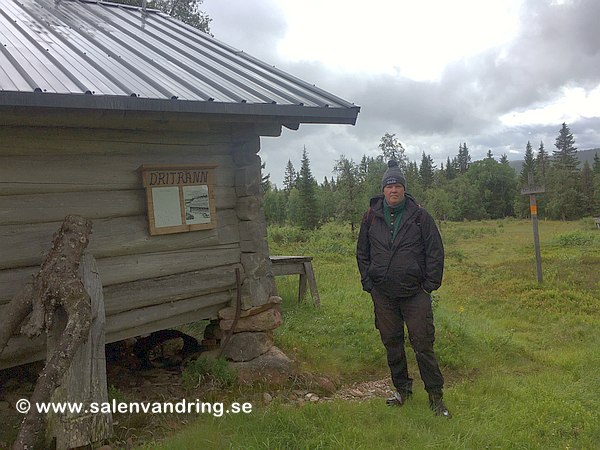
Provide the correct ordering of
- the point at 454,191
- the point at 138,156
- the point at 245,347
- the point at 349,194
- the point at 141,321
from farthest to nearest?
the point at 454,191, the point at 349,194, the point at 245,347, the point at 141,321, the point at 138,156

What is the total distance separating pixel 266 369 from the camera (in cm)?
534

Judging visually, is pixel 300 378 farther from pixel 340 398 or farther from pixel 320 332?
pixel 320 332

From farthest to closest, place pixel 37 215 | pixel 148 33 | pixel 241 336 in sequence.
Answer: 1. pixel 148 33
2. pixel 241 336
3. pixel 37 215

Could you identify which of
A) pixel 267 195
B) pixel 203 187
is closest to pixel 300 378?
pixel 203 187

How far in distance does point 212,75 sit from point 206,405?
313 cm

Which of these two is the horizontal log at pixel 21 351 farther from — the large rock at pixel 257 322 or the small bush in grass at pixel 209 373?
the large rock at pixel 257 322

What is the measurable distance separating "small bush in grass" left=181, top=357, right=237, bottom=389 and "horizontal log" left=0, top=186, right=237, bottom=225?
5.49ft

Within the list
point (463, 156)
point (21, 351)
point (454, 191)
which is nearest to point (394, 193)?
point (21, 351)

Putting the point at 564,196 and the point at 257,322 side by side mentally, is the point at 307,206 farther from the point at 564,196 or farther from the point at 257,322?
the point at 257,322

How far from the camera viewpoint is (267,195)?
220 ft

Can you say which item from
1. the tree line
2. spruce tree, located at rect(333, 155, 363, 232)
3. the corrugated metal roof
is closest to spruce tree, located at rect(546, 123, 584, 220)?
the tree line

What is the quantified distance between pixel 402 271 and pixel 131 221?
2.44m

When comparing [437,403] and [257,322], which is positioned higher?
[257,322]

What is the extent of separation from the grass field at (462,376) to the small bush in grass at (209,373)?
186 millimetres
